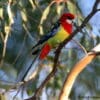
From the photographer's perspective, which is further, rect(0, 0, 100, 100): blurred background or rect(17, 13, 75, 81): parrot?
rect(0, 0, 100, 100): blurred background

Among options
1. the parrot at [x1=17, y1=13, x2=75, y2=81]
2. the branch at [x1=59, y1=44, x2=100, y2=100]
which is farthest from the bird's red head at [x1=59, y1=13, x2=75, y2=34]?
the branch at [x1=59, y1=44, x2=100, y2=100]

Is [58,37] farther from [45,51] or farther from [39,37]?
[39,37]

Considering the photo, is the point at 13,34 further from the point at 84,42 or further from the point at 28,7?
the point at 84,42

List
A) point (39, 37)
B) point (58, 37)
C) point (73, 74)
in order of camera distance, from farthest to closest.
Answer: point (39, 37), point (58, 37), point (73, 74)

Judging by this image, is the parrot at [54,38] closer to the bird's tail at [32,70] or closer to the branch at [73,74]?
the bird's tail at [32,70]

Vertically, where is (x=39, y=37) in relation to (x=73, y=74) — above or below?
above

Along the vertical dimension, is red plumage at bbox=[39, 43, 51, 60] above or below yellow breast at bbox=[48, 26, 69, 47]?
below

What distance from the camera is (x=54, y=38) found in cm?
129

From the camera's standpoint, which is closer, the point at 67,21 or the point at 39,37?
the point at 67,21

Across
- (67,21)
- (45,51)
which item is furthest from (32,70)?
(67,21)

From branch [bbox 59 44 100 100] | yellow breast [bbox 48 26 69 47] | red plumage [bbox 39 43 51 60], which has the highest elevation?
yellow breast [bbox 48 26 69 47]

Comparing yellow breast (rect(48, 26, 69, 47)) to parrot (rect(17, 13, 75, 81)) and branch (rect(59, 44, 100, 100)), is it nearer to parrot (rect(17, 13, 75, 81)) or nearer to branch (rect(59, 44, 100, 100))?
parrot (rect(17, 13, 75, 81))

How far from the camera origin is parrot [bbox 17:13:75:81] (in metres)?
1.23

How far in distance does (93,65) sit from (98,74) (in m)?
0.12
